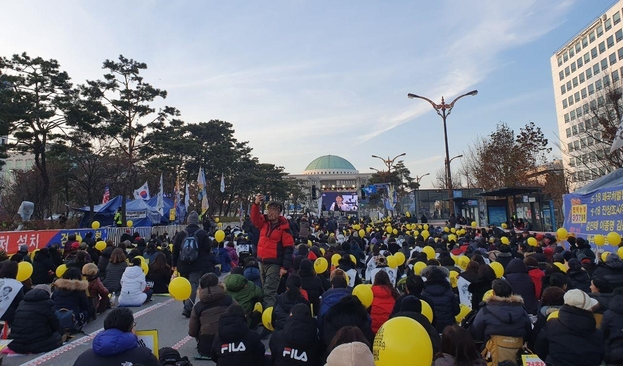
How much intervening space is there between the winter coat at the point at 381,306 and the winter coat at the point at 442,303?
20.5 inches

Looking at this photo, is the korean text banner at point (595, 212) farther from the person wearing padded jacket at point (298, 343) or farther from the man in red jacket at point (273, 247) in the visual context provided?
the person wearing padded jacket at point (298, 343)

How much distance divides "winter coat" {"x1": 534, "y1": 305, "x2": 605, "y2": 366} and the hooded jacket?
8.11 ft

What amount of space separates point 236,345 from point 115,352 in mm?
1029

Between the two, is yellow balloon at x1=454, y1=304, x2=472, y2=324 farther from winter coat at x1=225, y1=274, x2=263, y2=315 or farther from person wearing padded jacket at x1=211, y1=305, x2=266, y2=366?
person wearing padded jacket at x1=211, y1=305, x2=266, y2=366

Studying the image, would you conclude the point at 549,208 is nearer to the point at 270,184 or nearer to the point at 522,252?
the point at 522,252

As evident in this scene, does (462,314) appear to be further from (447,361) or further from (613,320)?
(447,361)

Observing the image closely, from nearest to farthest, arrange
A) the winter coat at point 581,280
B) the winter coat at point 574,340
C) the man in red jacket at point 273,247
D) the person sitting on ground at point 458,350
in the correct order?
the person sitting on ground at point 458,350 < the winter coat at point 574,340 < the winter coat at point 581,280 < the man in red jacket at point 273,247

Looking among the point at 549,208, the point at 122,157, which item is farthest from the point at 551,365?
the point at 122,157

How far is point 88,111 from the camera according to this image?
2445 cm

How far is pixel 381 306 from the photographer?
4.94 m

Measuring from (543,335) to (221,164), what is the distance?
36.9 meters

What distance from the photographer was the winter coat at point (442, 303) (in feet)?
16.5

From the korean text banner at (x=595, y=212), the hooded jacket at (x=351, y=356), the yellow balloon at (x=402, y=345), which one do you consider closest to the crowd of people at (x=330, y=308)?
the hooded jacket at (x=351, y=356)

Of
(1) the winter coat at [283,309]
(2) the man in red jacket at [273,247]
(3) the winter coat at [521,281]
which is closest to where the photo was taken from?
(1) the winter coat at [283,309]
